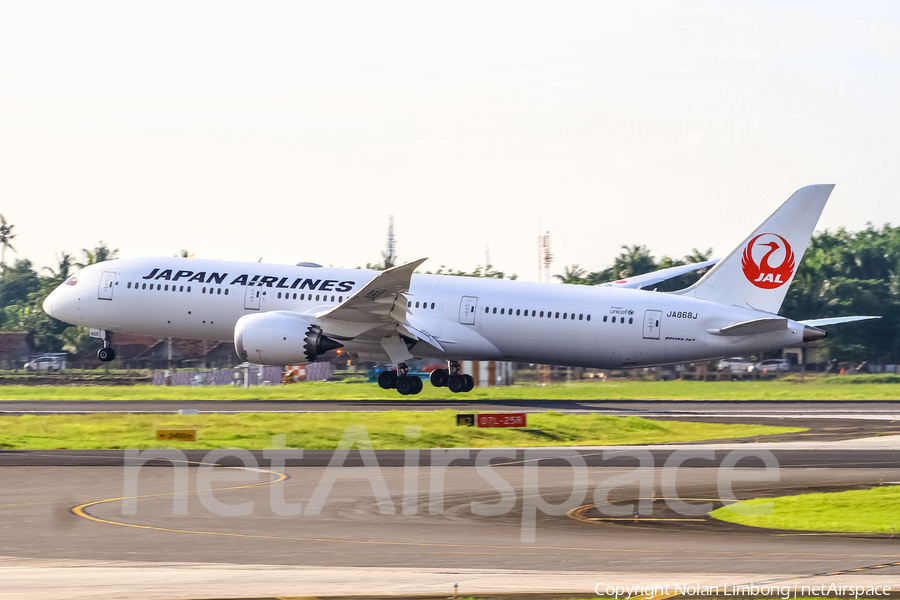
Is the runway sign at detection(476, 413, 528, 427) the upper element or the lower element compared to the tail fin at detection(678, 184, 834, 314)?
lower

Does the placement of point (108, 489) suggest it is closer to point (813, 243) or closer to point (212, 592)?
point (212, 592)

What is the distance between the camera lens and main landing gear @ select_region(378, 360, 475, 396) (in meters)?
46.2

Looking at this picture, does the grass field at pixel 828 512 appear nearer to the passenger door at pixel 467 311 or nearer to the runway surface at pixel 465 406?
the runway surface at pixel 465 406

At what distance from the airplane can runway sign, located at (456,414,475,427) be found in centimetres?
968

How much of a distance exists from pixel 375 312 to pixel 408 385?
15.5ft

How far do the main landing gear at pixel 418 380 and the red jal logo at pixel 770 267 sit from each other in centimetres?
1319

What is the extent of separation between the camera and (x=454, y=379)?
1898 inches

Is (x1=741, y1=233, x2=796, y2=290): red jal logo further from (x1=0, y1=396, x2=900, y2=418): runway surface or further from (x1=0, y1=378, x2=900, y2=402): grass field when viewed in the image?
(x1=0, y1=378, x2=900, y2=402): grass field

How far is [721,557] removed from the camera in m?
14.9

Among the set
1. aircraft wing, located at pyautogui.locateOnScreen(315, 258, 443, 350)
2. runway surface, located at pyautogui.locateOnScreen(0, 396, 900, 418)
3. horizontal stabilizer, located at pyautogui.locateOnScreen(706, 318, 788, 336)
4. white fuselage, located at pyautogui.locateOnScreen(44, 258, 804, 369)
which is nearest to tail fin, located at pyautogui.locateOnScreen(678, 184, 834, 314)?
white fuselage, located at pyautogui.locateOnScreen(44, 258, 804, 369)
